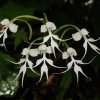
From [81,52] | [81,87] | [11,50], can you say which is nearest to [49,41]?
[11,50]

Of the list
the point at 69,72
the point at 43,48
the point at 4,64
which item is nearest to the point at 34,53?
the point at 43,48

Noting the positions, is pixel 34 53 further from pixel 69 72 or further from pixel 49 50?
pixel 69 72

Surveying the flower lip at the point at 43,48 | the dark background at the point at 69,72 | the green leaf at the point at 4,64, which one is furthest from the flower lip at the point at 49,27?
the dark background at the point at 69,72

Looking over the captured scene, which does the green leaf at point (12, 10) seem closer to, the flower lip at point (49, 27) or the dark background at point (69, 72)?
the dark background at point (69, 72)

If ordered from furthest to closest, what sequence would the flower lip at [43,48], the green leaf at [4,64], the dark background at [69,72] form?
the dark background at [69,72] < the green leaf at [4,64] < the flower lip at [43,48]

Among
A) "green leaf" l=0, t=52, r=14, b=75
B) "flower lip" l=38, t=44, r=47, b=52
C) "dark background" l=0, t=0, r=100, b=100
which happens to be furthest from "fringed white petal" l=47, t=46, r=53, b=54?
"dark background" l=0, t=0, r=100, b=100

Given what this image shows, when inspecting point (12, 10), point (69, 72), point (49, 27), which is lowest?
point (69, 72)

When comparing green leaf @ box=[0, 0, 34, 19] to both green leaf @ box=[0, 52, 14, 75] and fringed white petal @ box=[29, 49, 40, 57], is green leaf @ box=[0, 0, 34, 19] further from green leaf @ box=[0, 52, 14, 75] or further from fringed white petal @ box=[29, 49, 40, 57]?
fringed white petal @ box=[29, 49, 40, 57]

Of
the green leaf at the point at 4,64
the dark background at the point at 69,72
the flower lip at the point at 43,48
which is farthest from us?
the dark background at the point at 69,72

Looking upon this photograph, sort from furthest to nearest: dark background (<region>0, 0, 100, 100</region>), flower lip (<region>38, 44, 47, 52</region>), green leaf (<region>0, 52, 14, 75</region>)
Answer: dark background (<region>0, 0, 100, 100</region>)
green leaf (<region>0, 52, 14, 75</region>)
flower lip (<region>38, 44, 47, 52</region>)
